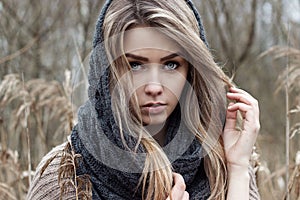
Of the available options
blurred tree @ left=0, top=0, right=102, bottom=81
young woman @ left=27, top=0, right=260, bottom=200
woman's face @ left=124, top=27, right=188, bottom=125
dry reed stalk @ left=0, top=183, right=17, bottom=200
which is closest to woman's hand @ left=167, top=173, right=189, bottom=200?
young woman @ left=27, top=0, right=260, bottom=200

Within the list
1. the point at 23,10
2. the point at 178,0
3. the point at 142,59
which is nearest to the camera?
the point at 142,59

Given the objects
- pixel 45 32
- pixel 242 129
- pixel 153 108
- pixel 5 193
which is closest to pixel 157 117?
pixel 153 108

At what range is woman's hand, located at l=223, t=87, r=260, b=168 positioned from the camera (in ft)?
6.91

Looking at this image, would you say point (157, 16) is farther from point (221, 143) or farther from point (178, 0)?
point (221, 143)

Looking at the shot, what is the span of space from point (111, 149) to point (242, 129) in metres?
0.39

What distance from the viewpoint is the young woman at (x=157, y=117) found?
1985mm

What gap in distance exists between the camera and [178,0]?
211 centimetres

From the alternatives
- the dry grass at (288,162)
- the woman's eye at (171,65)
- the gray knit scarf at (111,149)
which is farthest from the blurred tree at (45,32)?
the woman's eye at (171,65)

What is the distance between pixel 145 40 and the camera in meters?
1.97

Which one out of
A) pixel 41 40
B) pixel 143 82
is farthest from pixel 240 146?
pixel 41 40

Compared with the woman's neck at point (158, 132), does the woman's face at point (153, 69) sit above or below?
above

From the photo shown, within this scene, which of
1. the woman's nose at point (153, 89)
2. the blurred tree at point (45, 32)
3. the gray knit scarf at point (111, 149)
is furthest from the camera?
the blurred tree at point (45, 32)

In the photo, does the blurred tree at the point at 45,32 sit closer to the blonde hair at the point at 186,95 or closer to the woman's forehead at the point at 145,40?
the blonde hair at the point at 186,95

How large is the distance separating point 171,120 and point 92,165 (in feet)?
0.89
